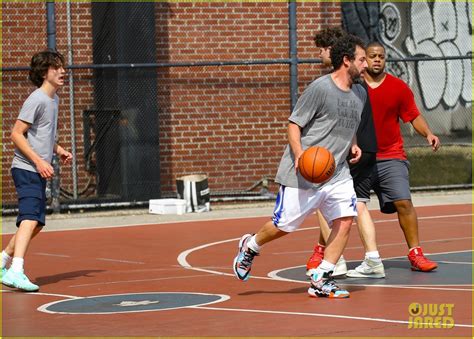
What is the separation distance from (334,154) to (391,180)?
181 cm

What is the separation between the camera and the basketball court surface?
8.37 metres

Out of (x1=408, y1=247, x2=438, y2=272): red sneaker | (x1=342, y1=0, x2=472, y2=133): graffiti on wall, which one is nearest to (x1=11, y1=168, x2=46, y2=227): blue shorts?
(x1=408, y1=247, x2=438, y2=272): red sneaker

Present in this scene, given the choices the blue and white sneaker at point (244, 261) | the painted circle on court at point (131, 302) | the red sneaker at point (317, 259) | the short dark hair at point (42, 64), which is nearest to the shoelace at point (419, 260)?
the red sneaker at point (317, 259)

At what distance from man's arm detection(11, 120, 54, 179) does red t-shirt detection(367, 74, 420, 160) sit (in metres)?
3.19

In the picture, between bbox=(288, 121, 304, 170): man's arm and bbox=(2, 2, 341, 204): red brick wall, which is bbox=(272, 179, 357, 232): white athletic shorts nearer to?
bbox=(288, 121, 304, 170): man's arm

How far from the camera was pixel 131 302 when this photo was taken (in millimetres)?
9766

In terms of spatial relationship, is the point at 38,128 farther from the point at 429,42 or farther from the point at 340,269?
the point at 429,42

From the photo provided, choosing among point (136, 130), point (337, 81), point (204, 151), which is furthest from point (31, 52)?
point (337, 81)

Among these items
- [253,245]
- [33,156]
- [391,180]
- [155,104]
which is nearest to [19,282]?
[33,156]

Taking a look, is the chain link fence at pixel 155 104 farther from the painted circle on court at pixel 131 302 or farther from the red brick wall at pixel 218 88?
the painted circle on court at pixel 131 302

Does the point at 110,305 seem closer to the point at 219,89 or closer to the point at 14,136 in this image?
the point at 14,136

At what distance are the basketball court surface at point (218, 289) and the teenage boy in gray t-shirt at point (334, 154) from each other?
51 centimetres

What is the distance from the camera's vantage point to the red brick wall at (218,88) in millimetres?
18828

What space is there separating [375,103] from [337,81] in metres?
1.60
